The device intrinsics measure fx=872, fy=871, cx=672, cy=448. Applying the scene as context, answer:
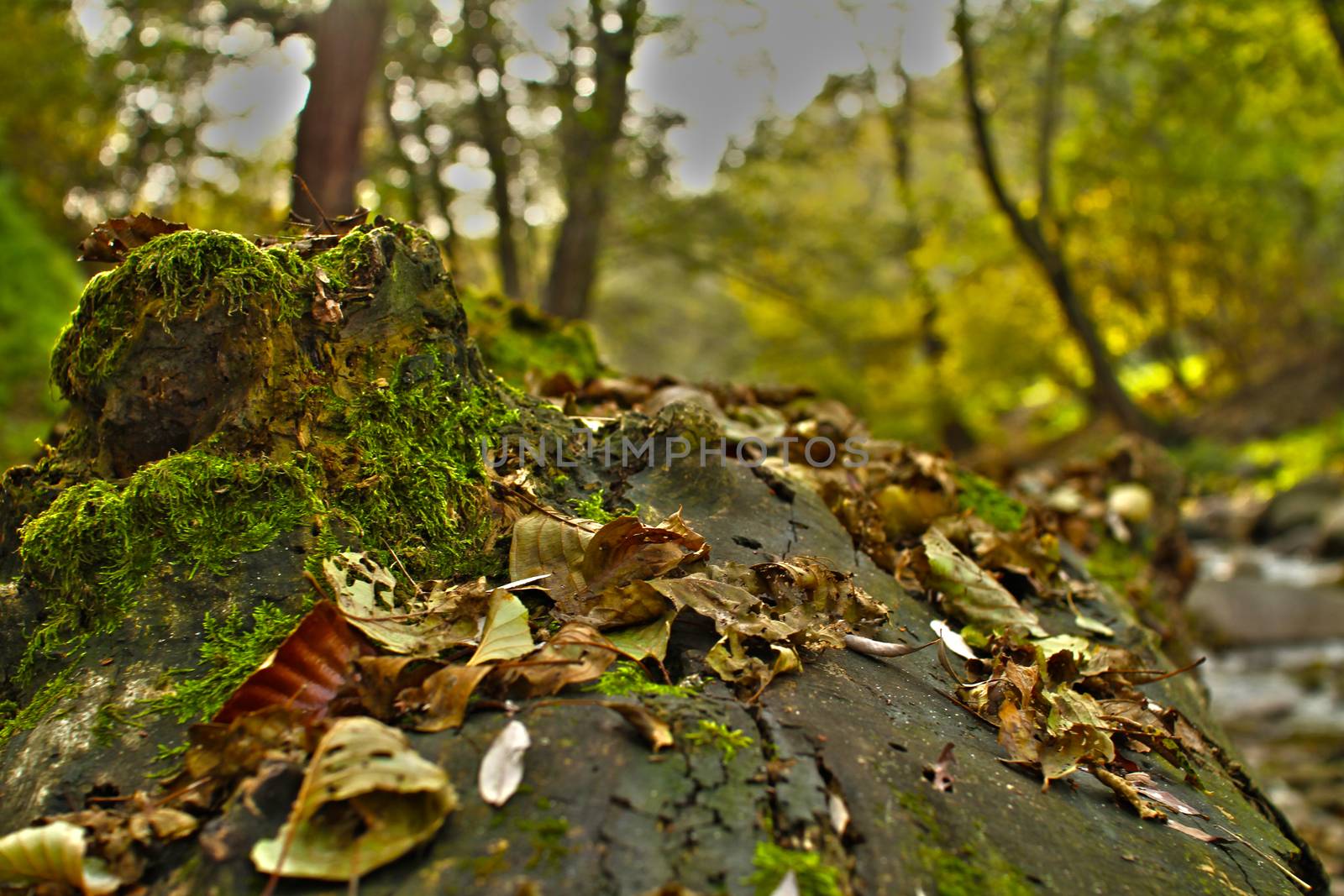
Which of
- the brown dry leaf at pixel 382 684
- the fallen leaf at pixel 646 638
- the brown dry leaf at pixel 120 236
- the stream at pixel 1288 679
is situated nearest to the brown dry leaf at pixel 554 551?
the fallen leaf at pixel 646 638

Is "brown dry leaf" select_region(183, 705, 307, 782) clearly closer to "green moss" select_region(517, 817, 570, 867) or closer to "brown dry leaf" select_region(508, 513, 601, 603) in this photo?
"green moss" select_region(517, 817, 570, 867)

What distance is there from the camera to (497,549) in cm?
171

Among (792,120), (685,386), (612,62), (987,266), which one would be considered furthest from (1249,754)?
(987,266)

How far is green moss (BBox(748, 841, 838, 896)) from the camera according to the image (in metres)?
1.03

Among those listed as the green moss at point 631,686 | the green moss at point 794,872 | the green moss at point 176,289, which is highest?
the green moss at point 176,289

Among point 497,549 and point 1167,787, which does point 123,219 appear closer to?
point 497,549

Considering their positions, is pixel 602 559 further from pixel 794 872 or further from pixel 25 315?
pixel 25 315

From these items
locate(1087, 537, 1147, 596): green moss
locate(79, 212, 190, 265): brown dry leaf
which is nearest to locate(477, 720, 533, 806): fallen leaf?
locate(79, 212, 190, 265): brown dry leaf

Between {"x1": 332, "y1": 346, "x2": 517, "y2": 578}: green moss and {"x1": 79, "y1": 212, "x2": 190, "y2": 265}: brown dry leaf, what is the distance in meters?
0.50

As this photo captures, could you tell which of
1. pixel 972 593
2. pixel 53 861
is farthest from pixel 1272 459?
pixel 53 861

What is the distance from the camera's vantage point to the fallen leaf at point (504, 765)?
1.09 m

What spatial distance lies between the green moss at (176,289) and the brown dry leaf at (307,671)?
677mm

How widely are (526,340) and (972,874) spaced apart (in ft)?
8.57

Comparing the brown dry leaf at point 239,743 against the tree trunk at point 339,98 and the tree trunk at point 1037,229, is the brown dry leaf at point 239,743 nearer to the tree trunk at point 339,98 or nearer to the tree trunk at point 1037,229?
the tree trunk at point 339,98
